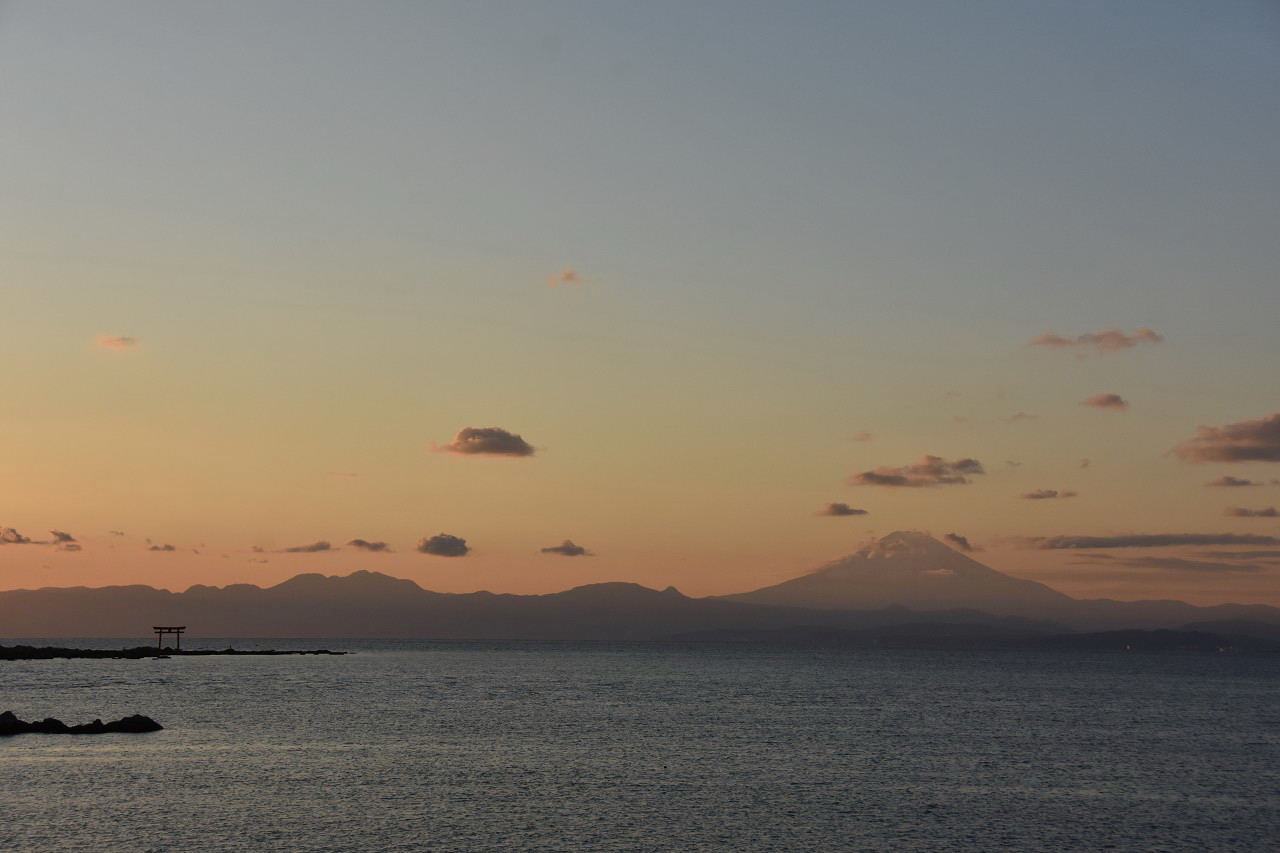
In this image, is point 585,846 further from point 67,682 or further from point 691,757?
point 67,682

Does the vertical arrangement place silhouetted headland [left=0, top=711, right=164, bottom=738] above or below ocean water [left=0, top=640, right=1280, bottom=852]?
above

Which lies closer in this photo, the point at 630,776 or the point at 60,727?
the point at 630,776

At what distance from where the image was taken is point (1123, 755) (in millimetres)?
87188

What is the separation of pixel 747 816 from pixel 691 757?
69.6 ft

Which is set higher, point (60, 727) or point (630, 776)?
point (60, 727)

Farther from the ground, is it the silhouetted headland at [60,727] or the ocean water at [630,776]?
the silhouetted headland at [60,727]

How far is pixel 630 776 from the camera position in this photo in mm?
71750

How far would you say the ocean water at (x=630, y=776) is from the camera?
54.9 metres

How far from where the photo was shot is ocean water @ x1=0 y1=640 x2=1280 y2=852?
180 ft

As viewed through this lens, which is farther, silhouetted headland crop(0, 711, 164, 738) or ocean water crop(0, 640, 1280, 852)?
silhouetted headland crop(0, 711, 164, 738)

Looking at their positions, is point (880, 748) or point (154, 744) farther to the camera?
point (880, 748)

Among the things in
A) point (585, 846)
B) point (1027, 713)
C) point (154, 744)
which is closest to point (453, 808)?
point (585, 846)

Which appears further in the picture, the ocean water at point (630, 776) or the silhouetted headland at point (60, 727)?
the silhouetted headland at point (60, 727)

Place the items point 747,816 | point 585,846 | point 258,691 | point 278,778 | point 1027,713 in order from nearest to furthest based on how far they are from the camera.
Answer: point 585,846
point 747,816
point 278,778
point 1027,713
point 258,691
